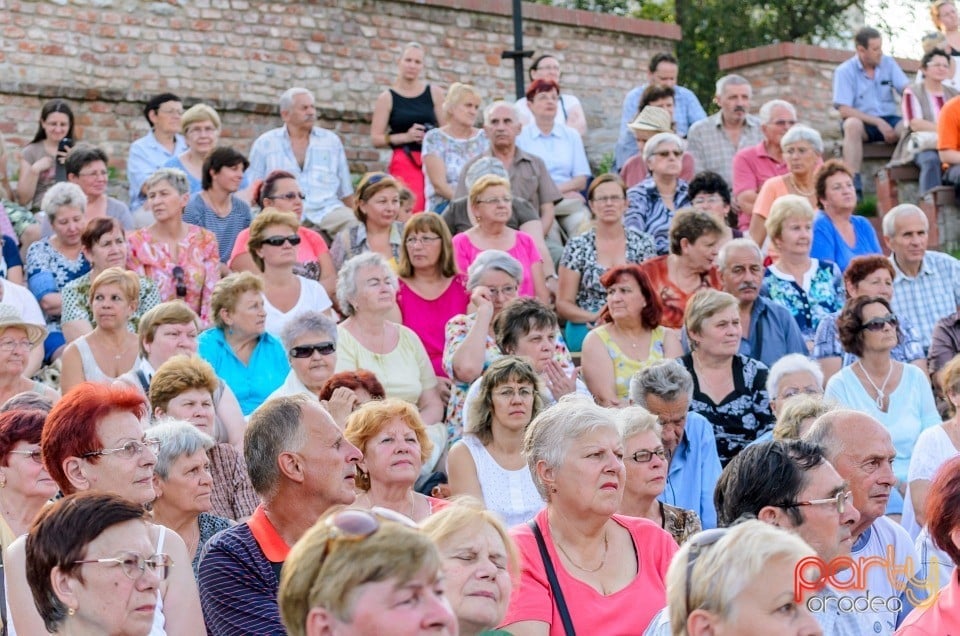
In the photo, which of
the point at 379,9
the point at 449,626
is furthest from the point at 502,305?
the point at 379,9

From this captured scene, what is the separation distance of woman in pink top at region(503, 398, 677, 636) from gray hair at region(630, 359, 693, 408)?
5.39 ft

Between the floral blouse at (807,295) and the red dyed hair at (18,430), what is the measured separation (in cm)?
496

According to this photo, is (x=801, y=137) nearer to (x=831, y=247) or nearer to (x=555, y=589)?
(x=831, y=247)

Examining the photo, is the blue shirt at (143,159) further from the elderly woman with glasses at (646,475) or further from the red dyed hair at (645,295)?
the elderly woman with glasses at (646,475)

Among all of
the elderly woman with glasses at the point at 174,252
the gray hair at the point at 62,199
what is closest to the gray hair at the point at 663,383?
the elderly woman with glasses at the point at 174,252

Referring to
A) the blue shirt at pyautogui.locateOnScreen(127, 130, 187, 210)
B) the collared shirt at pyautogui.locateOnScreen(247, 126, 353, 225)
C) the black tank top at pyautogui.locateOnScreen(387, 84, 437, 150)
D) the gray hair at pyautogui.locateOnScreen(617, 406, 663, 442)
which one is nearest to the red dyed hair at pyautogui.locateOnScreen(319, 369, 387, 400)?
the gray hair at pyautogui.locateOnScreen(617, 406, 663, 442)

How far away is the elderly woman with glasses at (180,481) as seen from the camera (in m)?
5.17

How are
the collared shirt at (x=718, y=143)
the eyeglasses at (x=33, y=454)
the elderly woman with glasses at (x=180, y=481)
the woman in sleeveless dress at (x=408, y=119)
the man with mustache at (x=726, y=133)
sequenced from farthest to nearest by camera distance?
the collared shirt at (x=718, y=143) → the man with mustache at (x=726, y=133) → the woman in sleeveless dress at (x=408, y=119) → the elderly woman with glasses at (x=180, y=481) → the eyeglasses at (x=33, y=454)

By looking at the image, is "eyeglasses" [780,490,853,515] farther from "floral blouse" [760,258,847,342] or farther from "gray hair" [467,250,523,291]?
"floral blouse" [760,258,847,342]

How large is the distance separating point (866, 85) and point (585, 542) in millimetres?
10231

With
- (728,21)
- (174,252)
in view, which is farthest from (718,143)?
(728,21)

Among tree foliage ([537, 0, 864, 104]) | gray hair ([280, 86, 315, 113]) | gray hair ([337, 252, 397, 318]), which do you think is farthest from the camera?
tree foliage ([537, 0, 864, 104])

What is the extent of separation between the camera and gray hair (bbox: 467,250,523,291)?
8031 millimetres

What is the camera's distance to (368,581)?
8.93 ft
